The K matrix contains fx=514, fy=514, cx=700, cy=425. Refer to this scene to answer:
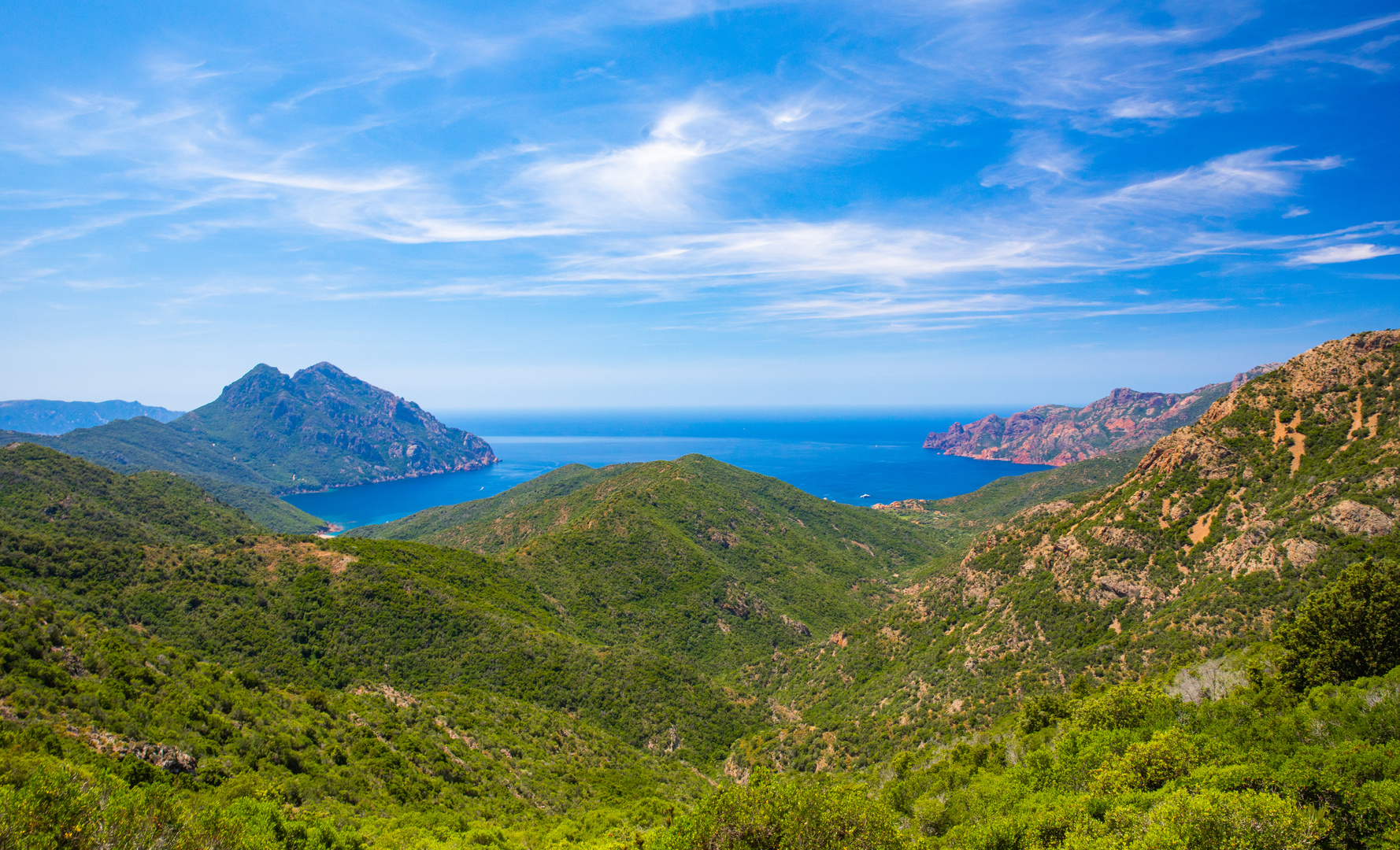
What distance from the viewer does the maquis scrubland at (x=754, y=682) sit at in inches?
984

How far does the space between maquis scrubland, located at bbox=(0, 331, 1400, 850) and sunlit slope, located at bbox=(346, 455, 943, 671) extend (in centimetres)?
118

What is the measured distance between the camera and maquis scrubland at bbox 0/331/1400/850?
82.0 ft

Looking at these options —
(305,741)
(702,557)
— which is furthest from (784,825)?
(702,557)

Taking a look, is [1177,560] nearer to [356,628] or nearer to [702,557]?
[702,557]

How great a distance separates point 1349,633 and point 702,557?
9378 cm

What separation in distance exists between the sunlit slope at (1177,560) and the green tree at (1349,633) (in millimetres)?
8243

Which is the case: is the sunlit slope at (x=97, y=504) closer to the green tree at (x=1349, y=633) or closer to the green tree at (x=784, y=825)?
the green tree at (x=784, y=825)

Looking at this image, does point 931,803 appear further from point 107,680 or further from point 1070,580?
point 107,680

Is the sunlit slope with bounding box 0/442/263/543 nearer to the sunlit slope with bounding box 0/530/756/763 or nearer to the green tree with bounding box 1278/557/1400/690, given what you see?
the sunlit slope with bounding box 0/530/756/763

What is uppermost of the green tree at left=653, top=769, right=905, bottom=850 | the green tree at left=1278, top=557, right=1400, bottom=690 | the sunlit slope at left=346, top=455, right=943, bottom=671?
the green tree at left=1278, top=557, right=1400, bottom=690

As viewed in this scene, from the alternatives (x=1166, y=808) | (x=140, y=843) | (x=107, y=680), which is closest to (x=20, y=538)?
(x=107, y=680)

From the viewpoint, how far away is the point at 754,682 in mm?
84688

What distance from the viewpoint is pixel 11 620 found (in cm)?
3428

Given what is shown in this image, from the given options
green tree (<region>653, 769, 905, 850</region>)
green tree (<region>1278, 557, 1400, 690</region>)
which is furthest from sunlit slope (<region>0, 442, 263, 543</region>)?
green tree (<region>1278, 557, 1400, 690</region>)
